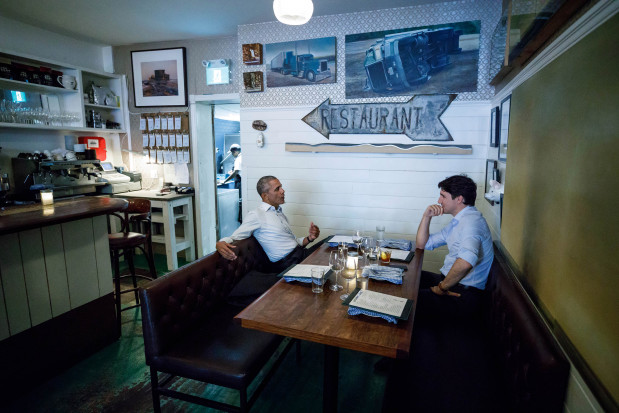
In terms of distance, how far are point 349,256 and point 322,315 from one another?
744mm

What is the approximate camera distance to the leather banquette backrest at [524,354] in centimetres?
122

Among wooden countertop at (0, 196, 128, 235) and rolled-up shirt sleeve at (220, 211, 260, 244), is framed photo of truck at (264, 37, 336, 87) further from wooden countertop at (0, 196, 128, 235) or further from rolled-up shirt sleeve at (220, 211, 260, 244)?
wooden countertop at (0, 196, 128, 235)

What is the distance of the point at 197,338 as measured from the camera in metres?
2.02

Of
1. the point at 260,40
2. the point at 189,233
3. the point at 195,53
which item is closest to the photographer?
the point at 260,40

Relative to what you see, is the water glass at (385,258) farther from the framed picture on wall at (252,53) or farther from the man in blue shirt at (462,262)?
the framed picture on wall at (252,53)

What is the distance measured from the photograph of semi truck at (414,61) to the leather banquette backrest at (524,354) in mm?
2219

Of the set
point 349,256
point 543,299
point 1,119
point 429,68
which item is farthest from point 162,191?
point 543,299

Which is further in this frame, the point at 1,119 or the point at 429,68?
the point at 1,119

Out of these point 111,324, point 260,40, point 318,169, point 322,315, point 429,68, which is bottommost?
point 111,324

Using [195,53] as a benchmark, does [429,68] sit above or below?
below

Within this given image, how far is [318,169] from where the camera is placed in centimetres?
407

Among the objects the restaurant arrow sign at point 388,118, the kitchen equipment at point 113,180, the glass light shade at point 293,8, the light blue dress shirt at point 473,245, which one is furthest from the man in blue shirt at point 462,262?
the kitchen equipment at point 113,180

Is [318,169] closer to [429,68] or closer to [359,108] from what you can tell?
[359,108]

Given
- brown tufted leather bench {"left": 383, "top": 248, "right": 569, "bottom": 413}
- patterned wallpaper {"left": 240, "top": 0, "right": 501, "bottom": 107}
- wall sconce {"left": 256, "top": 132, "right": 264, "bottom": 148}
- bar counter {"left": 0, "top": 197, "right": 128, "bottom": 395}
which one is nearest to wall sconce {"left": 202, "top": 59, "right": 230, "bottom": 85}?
patterned wallpaper {"left": 240, "top": 0, "right": 501, "bottom": 107}
